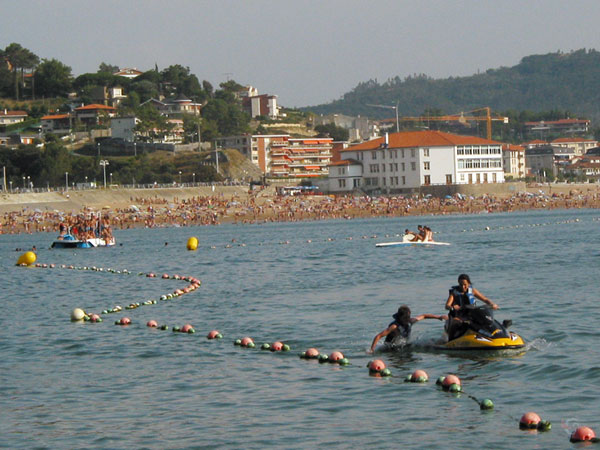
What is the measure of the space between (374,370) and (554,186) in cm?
12603

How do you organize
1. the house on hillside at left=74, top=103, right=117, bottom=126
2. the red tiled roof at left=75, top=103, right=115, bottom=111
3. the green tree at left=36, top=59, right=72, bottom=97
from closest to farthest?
the house on hillside at left=74, top=103, right=117, bottom=126 < the red tiled roof at left=75, top=103, right=115, bottom=111 < the green tree at left=36, top=59, right=72, bottom=97

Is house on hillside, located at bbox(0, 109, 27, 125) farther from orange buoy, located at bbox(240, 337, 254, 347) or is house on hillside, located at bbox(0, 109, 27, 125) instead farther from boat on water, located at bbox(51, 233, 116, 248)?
orange buoy, located at bbox(240, 337, 254, 347)

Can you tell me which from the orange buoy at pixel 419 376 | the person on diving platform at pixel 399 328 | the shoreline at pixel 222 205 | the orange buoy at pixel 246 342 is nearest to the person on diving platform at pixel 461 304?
the person on diving platform at pixel 399 328

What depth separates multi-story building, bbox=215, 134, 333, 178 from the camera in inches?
6216

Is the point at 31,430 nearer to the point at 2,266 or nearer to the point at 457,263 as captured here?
the point at 457,263

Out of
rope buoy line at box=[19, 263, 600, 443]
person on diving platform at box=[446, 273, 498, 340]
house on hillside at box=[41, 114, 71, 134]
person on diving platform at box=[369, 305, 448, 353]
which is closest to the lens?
rope buoy line at box=[19, 263, 600, 443]

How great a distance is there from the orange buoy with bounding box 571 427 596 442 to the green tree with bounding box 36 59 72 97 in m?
188


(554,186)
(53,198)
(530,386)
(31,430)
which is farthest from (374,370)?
(554,186)

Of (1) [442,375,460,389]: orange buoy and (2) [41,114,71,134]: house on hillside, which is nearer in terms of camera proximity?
(1) [442,375,460,389]: orange buoy

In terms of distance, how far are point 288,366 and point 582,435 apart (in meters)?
7.02

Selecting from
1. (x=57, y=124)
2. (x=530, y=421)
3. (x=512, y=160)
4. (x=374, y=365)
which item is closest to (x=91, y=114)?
(x=57, y=124)

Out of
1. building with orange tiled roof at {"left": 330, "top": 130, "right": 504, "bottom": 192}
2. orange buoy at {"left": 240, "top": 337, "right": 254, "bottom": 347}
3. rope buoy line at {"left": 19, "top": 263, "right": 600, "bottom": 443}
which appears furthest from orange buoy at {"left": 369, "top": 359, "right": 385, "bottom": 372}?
building with orange tiled roof at {"left": 330, "top": 130, "right": 504, "bottom": 192}

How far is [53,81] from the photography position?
630 ft

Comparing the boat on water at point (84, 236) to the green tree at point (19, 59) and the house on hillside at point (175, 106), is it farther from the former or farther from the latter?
the green tree at point (19, 59)
